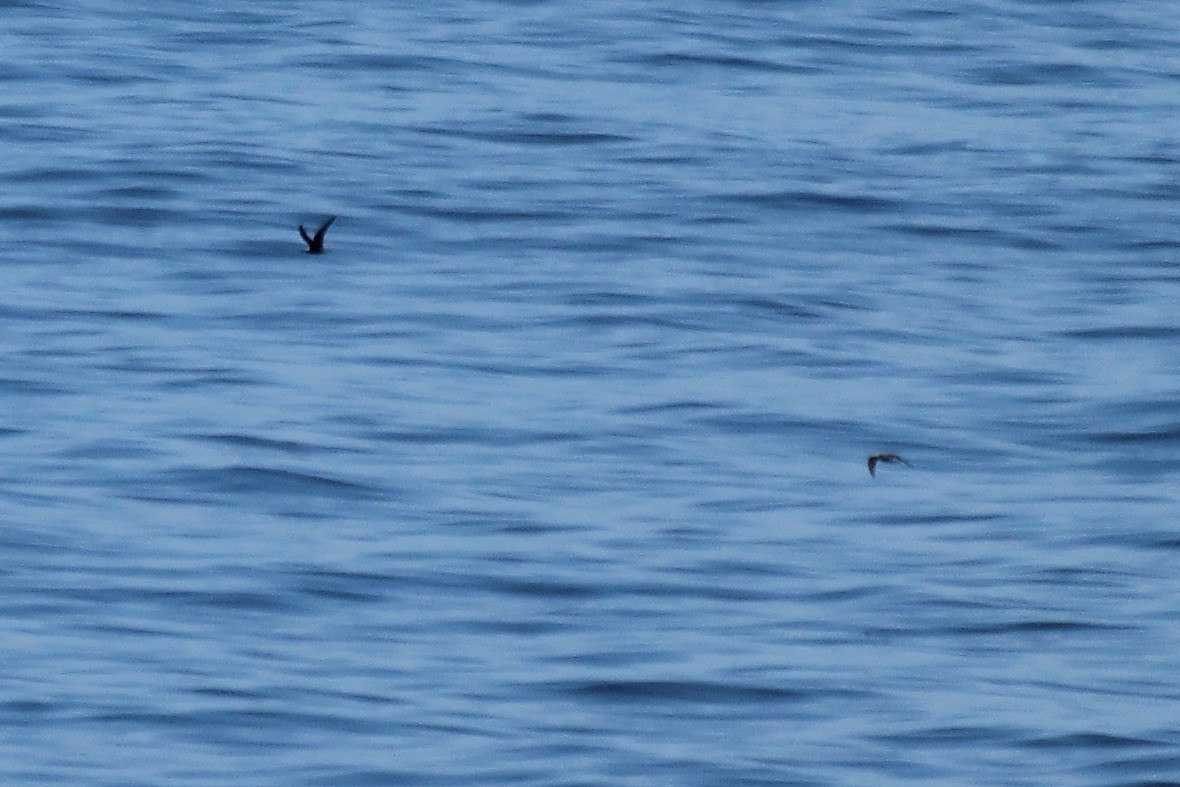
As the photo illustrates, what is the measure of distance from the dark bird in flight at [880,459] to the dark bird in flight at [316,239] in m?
3.45

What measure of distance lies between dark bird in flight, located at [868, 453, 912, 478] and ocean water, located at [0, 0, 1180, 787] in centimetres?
5

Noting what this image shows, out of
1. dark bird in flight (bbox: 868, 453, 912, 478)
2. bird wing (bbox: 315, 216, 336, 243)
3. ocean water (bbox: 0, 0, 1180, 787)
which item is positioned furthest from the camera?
bird wing (bbox: 315, 216, 336, 243)

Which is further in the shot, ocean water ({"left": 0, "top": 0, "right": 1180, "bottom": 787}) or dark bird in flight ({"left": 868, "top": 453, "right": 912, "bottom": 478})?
dark bird in flight ({"left": 868, "top": 453, "right": 912, "bottom": 478})

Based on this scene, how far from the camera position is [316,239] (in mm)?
13617

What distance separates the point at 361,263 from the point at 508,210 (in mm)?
1322

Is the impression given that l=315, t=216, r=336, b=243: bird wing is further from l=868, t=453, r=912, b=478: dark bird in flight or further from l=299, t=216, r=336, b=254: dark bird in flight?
l=868, t=453, r=912, b=478: dark bird in flight

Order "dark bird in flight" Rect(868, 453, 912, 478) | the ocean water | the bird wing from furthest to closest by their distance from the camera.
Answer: the bird wing < "dark bird in flight" Rect(868, 453, 912, 478) < the ocean water

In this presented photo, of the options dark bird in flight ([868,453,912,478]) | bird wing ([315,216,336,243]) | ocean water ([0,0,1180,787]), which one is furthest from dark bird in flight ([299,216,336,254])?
dark bird in flight ([868,453,912,478])

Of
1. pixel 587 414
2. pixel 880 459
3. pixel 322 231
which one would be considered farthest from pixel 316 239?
pixel 880 459

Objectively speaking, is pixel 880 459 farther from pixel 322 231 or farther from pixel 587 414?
pixel 322 231

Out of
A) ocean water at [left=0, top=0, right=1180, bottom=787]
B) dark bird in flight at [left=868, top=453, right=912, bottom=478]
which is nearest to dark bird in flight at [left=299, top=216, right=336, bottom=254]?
ocean water at [left=0, top=0, right=1180, bottom=787]

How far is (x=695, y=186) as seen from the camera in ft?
50.5

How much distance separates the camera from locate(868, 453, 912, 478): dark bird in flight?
34.0 feet

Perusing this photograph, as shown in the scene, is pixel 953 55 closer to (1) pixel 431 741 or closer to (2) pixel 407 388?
(2) pixel 407 388
